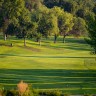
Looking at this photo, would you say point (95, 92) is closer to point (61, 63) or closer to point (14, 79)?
point (14, 79)

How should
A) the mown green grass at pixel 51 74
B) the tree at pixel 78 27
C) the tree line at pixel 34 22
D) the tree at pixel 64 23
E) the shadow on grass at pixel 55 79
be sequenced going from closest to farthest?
the shadow on grass at pixel 55 79 → the mown green grass at pixel 51 74 → the tree line at pixel 34 22 → the tree at pixel 64 23 → the tree at pixel 78 27

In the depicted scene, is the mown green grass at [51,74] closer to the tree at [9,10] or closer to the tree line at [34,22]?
the tree line at [34,22]

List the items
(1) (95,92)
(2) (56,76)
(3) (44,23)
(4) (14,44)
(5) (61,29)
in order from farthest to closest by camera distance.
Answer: (5) (61,29) → (3) (44,23) → (4) (14,44) → (2) (56,76) → (1) (95,92)

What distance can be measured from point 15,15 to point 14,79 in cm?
5649

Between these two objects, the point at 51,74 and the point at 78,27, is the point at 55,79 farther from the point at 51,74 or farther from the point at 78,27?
the point at 78,27

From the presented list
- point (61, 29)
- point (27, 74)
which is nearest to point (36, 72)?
point (27, 74)

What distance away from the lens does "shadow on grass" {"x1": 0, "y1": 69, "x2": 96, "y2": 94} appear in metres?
43.5

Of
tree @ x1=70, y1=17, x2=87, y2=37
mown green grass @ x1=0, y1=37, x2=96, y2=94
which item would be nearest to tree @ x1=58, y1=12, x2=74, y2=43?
tree @ x1=70, y1=17, x2=87, y2=37

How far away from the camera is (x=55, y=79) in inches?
1938

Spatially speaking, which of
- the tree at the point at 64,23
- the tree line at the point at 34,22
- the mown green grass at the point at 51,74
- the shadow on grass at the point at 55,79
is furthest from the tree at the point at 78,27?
the shadow on grass at the point at 55,79

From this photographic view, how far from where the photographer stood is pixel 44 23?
108562mm

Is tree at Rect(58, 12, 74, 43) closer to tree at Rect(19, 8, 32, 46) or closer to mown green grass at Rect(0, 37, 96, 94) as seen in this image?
tree at Rect(19, 8, 32, 46)

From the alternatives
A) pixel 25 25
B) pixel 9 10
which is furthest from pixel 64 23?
pixel 25 25

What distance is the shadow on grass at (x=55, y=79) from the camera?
143 ft
